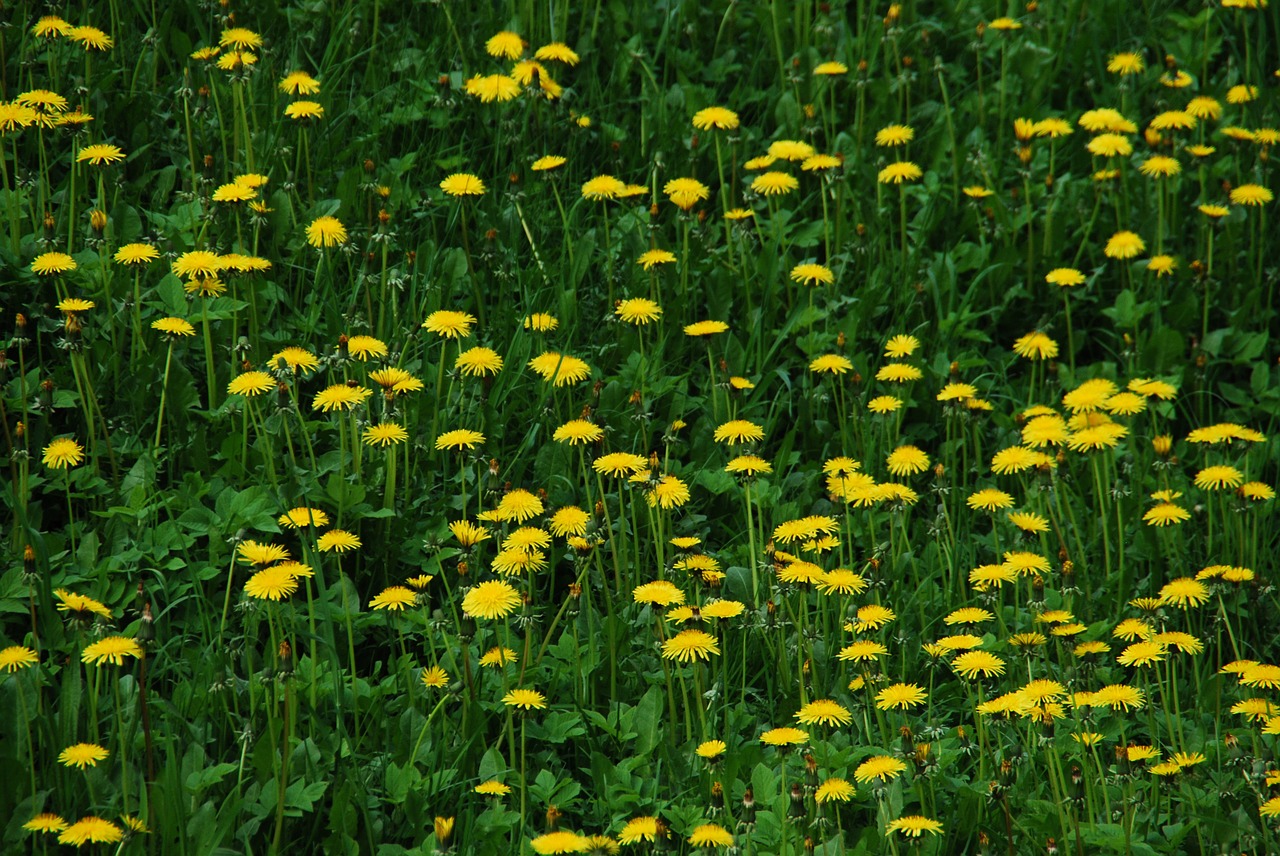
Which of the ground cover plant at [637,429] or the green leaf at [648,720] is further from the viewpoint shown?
the green leaf at [648,720]

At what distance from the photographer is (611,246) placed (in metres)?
4.09

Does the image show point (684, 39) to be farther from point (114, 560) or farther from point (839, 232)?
point (114, 560)

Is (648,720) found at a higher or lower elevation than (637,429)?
lower

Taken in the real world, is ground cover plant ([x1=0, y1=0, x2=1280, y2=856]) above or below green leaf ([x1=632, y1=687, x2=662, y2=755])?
above

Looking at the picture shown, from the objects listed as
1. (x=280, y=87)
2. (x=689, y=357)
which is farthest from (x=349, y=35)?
(x=689, y=357)

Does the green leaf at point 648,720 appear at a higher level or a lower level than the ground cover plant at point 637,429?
lower

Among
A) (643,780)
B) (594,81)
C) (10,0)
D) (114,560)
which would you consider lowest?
(643,780)

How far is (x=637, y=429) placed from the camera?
3.58 m

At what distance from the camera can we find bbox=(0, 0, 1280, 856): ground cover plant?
8.45ft

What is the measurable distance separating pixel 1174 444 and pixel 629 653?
1962 mm

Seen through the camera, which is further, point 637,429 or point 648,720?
point 637,429

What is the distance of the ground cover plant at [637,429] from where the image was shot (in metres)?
2.57

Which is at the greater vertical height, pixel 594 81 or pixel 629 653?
pixel 594 81

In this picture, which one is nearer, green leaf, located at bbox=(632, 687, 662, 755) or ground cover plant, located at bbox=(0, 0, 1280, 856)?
ground cover plant, located at bbox=(0, 0, 1280, 856)
